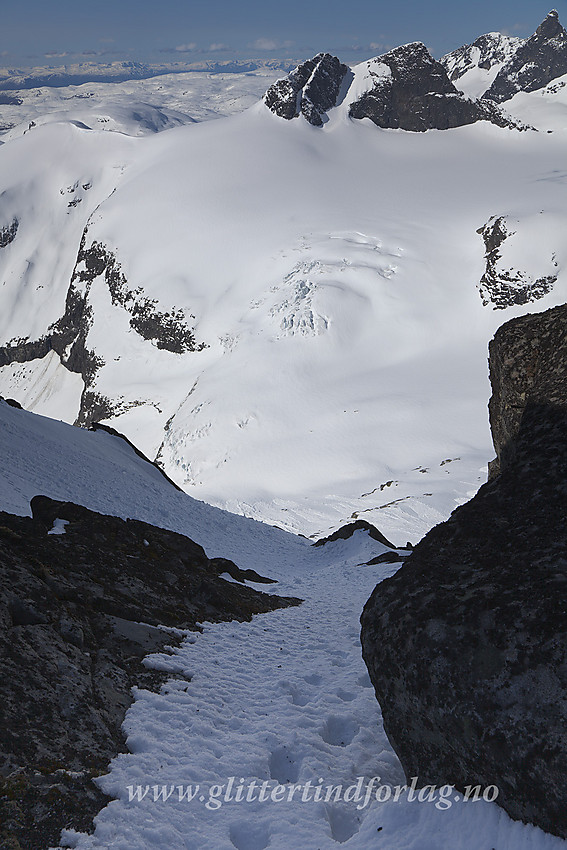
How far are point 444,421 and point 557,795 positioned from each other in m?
51.6

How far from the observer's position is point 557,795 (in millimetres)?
3199

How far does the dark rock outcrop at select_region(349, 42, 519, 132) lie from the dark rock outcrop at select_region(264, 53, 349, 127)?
8.24 meters

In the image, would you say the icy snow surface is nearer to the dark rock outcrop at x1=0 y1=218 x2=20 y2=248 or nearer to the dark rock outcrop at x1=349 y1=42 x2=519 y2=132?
the dark rock outcrop at x1=349 y1=42 x2=519 y2=132

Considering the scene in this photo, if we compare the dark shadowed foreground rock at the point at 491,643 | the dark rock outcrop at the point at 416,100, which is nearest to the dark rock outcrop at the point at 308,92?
the dark rock outcrop at the point at 416,100

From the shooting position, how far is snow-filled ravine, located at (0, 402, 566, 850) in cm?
368

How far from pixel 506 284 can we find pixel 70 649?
8098 centimetres

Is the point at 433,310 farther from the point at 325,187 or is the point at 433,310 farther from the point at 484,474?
the point at 325,187

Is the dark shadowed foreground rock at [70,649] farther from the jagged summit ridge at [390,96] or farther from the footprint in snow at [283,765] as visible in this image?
the jagged summit ridge at [390,96]

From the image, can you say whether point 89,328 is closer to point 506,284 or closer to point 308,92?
point 308,92

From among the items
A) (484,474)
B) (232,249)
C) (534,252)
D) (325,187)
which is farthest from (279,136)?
(484,474)

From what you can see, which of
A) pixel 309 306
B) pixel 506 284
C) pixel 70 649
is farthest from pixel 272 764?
pixel 506 284

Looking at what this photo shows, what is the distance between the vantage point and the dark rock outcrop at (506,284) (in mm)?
74938

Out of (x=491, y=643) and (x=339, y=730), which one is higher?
(x=491, y=643)

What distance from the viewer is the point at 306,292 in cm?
7300
